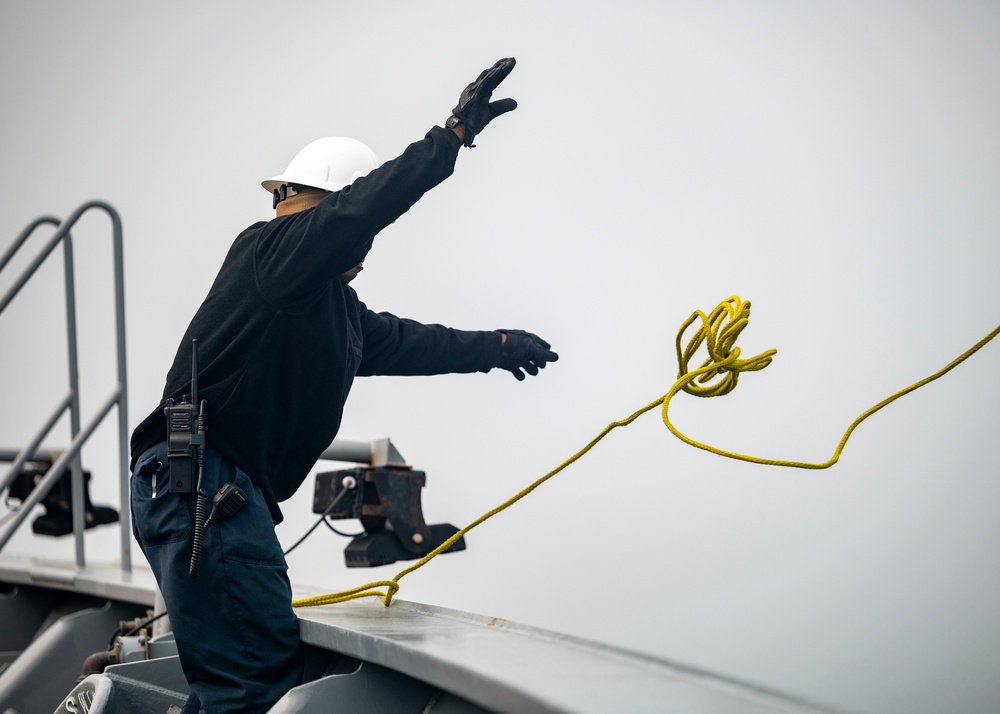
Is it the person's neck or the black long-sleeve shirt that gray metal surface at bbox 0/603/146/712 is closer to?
the black long-sleeve shirt

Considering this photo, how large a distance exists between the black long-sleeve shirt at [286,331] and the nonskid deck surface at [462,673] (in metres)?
0.43

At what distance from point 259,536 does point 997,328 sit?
171cm

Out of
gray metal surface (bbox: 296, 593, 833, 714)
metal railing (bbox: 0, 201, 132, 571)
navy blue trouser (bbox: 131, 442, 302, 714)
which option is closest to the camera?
gray metal surface (bbox: 296, 593, 833, 714)

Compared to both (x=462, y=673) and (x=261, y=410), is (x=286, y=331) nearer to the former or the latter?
(x=261, y=410)

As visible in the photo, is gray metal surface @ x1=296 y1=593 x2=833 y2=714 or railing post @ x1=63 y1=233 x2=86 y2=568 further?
railing post @ x1=63 y1=233 x2=86 y2=568

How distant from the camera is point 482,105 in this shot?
255cm

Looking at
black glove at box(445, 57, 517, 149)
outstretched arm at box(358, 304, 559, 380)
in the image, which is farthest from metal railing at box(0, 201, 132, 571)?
black glove at box(445, 57, 517, 149)

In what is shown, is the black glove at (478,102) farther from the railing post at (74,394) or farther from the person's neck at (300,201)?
the railing post at (74,394)

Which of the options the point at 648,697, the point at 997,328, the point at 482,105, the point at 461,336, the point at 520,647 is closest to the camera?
the point at 648,697

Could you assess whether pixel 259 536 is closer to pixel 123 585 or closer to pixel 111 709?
pixel 111 709

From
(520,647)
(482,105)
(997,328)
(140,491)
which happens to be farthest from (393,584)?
(997,328)

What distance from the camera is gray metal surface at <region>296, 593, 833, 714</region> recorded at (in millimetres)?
1532

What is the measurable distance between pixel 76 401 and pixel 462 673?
3105mm

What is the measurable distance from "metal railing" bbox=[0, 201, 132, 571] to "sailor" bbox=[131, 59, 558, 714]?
1.53 meters
